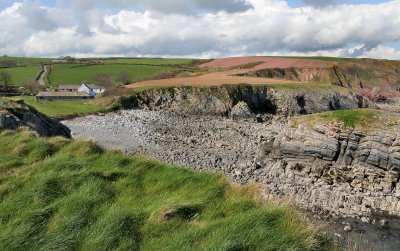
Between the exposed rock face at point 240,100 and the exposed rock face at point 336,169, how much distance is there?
41.1m

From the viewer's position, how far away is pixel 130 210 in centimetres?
873

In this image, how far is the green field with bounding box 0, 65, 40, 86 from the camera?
11667 centimetres

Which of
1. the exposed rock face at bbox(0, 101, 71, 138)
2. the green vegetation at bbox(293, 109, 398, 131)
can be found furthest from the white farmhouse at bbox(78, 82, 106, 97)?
the green vegetation at bbox(293, 109, 398, 131)

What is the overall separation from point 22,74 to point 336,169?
4789 inches

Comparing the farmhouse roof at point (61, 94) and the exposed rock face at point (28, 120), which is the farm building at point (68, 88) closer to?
the farmhouse roof at point (61, 94)

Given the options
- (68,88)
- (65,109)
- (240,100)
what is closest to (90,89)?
(68,88)

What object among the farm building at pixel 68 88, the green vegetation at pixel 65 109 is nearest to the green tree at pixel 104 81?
the farm building at pixel 68 88

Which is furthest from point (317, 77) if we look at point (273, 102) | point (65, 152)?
point (65, 152)

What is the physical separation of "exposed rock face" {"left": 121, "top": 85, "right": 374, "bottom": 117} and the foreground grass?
62007mm

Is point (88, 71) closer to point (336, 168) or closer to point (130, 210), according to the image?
point (336, 168)

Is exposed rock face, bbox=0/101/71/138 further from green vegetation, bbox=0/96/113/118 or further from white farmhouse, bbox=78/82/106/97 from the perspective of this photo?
white farmhouse, bbox=78/82/106/97

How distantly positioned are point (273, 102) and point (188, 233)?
7806cm

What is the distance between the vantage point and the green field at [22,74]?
117 meters

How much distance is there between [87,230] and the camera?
794 cm
